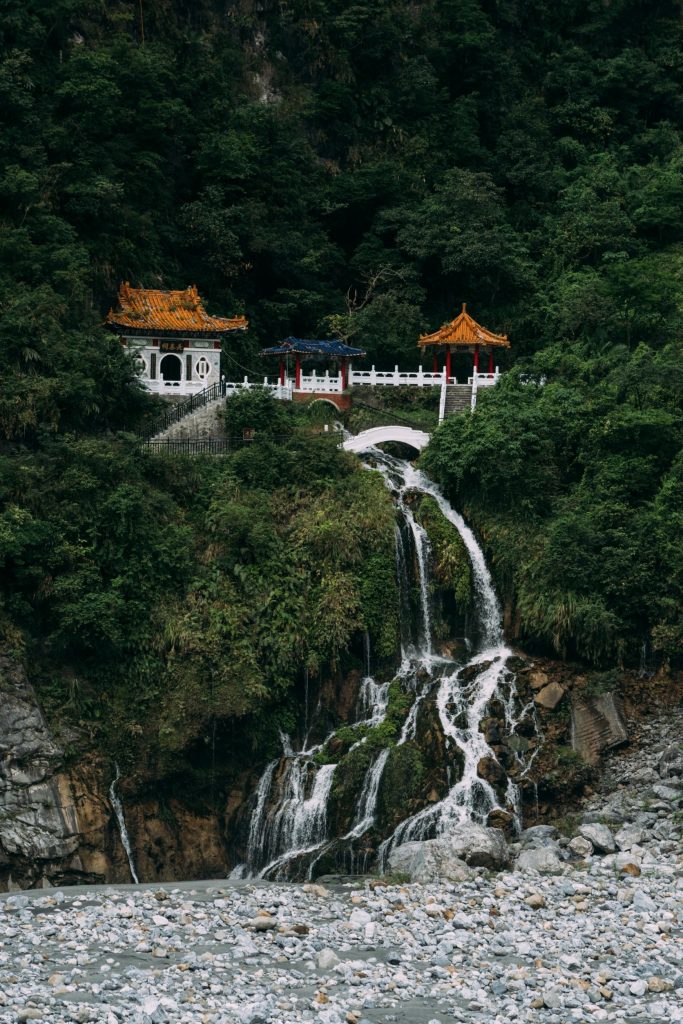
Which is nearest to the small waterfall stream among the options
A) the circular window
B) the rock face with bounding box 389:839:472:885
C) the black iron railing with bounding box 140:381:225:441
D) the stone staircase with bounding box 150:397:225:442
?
the rock face with bounding box 389:839:472:885

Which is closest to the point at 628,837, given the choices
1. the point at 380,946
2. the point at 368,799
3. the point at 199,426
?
the point at 368,799

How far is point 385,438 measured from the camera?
45375 millimetres

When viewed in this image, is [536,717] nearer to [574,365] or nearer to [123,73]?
[574,365]

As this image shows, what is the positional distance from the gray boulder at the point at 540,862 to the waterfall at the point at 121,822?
8863mm

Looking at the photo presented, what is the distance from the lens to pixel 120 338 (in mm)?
46938

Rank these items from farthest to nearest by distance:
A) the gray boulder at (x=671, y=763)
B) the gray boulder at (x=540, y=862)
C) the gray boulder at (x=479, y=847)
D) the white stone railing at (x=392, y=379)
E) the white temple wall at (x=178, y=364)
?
1. the white stone railing at (x=392, y=379)
2. the white temple wall at (x=178, y=364)
3. the gray boulder at (x=671, y=763)
4. the gray boulder at (x=479, y=847)
5. the gray boulder at (x=540, y=862)

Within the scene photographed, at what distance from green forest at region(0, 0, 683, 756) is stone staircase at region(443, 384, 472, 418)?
7.01ft

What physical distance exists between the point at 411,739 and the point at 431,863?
219 inches

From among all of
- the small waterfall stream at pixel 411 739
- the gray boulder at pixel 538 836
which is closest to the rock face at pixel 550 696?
the small waterfall stream at pixel 411 739

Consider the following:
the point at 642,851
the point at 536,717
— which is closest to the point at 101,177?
the point at 536,717

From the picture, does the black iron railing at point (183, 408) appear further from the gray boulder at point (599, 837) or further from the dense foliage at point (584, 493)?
the gray boulder at point (599, 837)

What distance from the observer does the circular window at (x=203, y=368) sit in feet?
158

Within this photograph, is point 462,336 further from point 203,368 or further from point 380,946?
point 380,946

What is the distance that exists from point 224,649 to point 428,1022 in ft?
51.0
